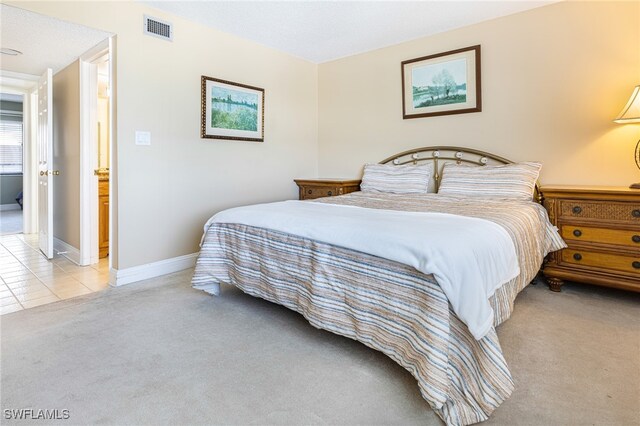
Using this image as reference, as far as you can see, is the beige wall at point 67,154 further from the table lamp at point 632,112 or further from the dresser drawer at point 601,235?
the table lamp at point 632,112

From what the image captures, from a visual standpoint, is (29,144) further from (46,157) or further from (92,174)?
(92,174)

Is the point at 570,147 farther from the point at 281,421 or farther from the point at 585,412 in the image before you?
the point at 281,421

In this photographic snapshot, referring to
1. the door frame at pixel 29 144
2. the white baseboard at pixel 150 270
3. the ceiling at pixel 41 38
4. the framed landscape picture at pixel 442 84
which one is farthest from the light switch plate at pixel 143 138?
the door frame at pixel 29 144

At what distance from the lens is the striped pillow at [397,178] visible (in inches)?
141

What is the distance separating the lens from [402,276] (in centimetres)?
159

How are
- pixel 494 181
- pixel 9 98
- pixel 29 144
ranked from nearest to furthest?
pixel 494 181 < pixel 29 144 < pixel 9 98

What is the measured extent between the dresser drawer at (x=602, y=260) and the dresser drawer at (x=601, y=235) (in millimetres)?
91

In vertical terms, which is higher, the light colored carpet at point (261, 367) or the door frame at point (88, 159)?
the door frame at point (88, 159)

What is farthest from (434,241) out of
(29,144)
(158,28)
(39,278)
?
(29,144)

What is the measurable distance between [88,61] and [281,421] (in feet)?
12.5

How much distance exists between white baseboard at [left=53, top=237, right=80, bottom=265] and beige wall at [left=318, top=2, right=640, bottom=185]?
12.1 ft

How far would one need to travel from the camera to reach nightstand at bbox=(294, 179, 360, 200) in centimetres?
410

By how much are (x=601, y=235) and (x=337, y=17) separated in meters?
2.89

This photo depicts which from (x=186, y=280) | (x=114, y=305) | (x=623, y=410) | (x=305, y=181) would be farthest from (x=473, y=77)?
(x=114, y=305)
